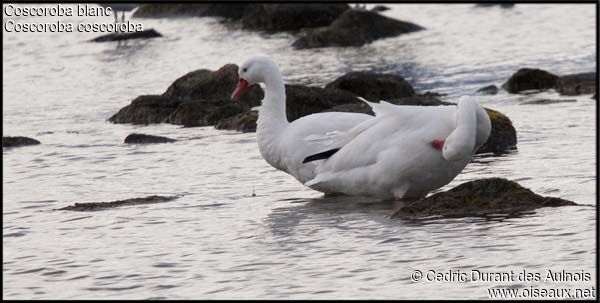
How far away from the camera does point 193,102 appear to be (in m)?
21.1

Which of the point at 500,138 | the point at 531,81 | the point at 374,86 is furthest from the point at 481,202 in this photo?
the point at 531,81

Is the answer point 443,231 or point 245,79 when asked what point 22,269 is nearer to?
point 443,231

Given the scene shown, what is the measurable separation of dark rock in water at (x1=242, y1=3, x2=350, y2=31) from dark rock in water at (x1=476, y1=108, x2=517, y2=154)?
21.2 meters

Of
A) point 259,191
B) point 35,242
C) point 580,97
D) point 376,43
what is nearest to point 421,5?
point 376,43

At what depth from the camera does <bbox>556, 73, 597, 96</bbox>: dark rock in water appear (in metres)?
21.4

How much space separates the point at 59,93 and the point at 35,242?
14.4 m

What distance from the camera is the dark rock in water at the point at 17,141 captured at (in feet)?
61.6

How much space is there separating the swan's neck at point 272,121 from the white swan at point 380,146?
0.03ft

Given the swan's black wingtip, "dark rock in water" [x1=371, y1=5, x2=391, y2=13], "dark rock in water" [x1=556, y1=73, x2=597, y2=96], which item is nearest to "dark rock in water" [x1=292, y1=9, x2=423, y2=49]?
"dark rock in water" [x1=371, y1=5, x2=391, y2=13]

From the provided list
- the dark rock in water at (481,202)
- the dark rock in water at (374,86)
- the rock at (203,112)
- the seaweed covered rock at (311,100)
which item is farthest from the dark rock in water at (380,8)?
the dark rock in water at (481,202)

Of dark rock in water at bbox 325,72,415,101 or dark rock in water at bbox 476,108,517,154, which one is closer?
dark rock in water at bbox 476,108,517,154

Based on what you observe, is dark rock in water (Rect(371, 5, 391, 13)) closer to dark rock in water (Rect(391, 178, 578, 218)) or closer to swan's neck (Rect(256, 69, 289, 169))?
swan's neck (Rect(256, 69, 289, 169))

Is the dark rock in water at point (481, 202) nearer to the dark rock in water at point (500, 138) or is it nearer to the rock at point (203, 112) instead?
the dark rock in water at point (500, 138)

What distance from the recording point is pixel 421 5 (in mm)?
42406
